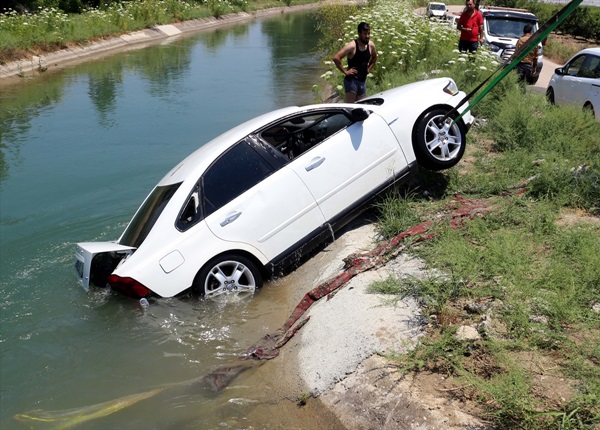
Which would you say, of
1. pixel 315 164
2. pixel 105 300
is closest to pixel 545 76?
pixel 315 164

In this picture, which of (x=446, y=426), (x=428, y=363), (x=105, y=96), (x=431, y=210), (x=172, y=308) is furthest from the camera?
(x=105, y=96)

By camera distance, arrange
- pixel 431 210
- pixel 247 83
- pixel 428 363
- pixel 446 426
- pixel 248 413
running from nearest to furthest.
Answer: pixel 446 426 → pixel 428 363 → pixel 248 413 → pixel 431 210 → pixel 247 83

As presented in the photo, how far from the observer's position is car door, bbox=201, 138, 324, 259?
6.54 meters

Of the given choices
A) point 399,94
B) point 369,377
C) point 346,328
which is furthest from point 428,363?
point 399,94

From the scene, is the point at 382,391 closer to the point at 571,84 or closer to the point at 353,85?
the point at 353,85

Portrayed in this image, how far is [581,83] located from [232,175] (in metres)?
8.00

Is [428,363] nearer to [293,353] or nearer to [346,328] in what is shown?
[346,328]

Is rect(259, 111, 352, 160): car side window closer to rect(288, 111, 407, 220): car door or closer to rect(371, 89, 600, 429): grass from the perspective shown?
rect(288, 111, 407, 220): car door

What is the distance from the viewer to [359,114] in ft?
23.7

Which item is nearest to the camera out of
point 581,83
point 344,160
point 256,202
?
point 256,202

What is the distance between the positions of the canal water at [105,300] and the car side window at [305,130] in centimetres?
154

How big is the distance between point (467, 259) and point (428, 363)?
1.28 meters

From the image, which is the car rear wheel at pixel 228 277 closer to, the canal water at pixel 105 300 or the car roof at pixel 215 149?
the canal water at pixel 105 300

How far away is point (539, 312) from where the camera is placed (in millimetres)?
4801
